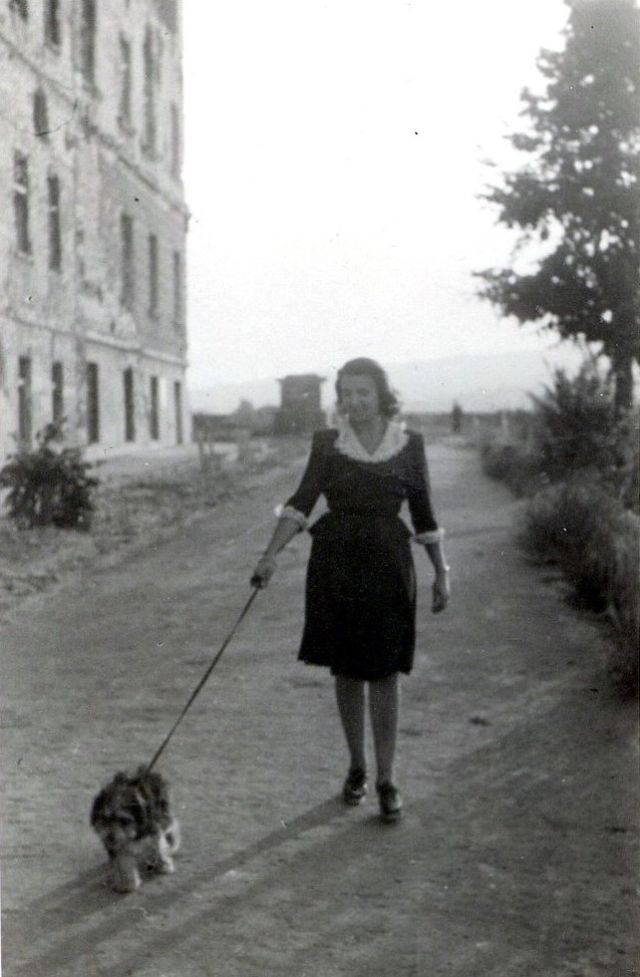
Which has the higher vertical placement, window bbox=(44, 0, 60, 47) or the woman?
window bbox=(44, 0, 60, 47)

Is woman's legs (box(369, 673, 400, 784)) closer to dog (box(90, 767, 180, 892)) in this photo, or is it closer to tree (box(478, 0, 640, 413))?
dog (box(90, 767, 180, 892))

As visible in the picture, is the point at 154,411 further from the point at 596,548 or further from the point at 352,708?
the point at 596,548

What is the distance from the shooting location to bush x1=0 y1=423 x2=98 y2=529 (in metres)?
5.31

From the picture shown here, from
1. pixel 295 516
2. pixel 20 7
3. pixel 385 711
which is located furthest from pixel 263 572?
pixel 20 7

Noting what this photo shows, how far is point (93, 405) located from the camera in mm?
5754

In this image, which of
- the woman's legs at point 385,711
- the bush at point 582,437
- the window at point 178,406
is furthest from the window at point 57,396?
the bush at point 582,437

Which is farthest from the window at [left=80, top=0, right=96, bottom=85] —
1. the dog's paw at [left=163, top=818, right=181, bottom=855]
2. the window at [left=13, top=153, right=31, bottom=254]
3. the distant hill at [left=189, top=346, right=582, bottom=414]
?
the dog's paw at [left=163, top=818, right=181, bottom=855]

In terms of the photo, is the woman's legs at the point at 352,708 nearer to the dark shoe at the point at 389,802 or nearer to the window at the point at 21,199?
the dark shoe at the point at 389,802

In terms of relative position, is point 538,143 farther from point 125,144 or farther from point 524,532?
point 524,532

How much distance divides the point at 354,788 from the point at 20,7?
2.86 meters

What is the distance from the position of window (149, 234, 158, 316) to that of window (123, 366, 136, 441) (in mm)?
302

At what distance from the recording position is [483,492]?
48.1 ft

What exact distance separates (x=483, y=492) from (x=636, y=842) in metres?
10.4

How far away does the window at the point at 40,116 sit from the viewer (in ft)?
14.1
